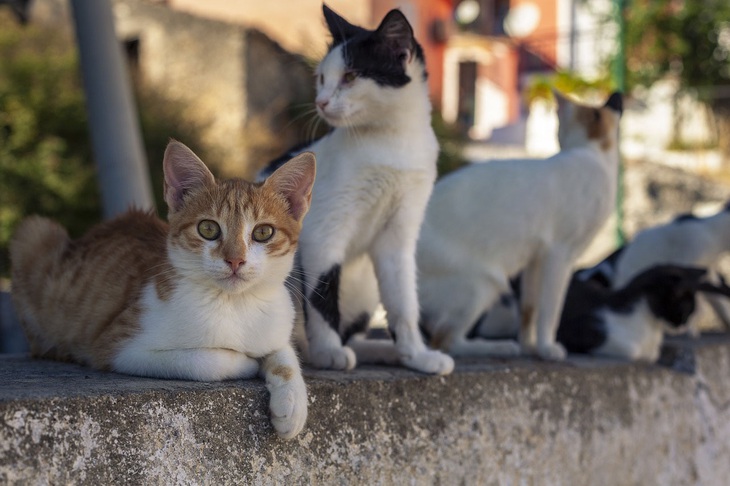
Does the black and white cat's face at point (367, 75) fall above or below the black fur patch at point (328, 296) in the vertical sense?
above

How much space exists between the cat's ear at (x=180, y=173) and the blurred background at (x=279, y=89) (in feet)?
3.26

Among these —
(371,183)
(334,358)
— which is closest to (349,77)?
(371,183)

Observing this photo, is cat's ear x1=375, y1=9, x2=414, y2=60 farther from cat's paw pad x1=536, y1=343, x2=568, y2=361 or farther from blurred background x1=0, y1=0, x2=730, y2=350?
cat's paw pad x1=536, y1=343, x2=568, y2=361

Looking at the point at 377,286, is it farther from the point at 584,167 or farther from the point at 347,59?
the point at 584,167

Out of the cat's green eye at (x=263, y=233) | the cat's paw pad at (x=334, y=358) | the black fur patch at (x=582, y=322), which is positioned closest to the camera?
the cat's green eye at (x=263, y=233)

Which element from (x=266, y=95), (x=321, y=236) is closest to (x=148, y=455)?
(x=321, y=236)

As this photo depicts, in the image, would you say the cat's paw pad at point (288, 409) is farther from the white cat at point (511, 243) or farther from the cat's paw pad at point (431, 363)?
the white cat at point (511, 243)

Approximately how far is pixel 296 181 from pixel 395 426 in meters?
0.82

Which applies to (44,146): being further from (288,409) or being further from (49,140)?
(288,409)

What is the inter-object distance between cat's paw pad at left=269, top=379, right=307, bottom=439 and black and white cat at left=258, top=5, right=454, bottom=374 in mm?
573

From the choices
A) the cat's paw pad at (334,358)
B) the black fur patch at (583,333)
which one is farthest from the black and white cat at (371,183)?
the black fur patch at (583,333)

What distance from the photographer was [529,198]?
3859mm

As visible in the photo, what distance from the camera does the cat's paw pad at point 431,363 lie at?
111 inches

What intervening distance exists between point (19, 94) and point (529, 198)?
772 centimetres
